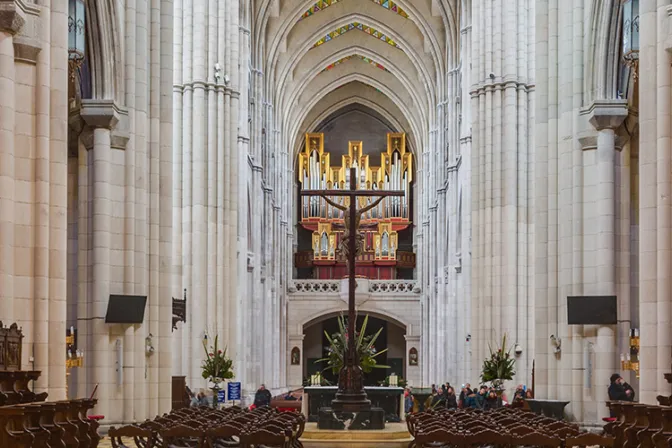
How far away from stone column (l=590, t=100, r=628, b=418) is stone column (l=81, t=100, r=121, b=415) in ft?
26.9

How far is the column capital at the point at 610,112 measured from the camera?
17906 mm

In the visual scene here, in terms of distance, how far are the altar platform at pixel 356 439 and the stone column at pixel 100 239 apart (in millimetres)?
3462

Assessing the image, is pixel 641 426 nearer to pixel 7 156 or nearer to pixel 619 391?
pixel 619 391

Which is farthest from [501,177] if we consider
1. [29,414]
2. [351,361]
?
[29,414]

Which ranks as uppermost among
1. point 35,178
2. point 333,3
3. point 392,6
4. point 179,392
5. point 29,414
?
point 333,3

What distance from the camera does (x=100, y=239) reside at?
56.4 feet

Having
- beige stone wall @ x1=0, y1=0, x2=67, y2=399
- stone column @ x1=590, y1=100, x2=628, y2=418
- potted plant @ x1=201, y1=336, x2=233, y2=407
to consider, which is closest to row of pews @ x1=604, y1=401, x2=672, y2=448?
stone column @ x1=590, y1=100, x2=628, y2=418

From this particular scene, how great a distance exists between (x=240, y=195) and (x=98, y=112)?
1494cm

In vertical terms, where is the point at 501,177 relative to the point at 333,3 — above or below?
below

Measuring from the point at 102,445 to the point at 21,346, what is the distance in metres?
4.26

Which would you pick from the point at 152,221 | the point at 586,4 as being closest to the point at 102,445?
the point at 152,221

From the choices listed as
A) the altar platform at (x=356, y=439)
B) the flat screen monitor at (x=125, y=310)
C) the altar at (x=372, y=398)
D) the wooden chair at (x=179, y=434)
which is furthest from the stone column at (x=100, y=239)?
the altar at (x=372, y=398)

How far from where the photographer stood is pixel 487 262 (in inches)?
1111

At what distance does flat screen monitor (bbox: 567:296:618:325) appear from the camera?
17.4 meters
